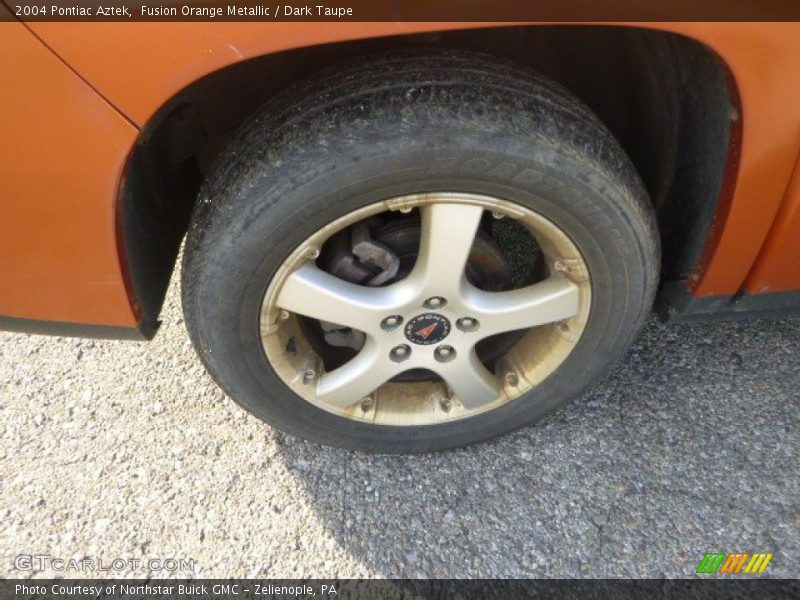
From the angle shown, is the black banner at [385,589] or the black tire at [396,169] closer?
the black tire at [396,169]

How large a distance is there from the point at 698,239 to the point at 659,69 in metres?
0.41

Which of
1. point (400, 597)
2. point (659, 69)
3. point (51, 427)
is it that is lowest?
point (51, 427)

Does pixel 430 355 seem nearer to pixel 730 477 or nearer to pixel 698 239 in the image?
pixel 698 239

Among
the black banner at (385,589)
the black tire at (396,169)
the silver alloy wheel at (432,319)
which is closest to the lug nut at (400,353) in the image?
the silver alloy wheel at (432,319)

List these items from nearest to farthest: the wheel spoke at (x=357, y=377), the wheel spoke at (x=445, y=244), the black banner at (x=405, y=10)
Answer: the black banner at (x=405, y=10) < the wheel spoke at (x=445, y=244) < the wheel spoke at (x=357, y=377)

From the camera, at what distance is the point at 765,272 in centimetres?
159

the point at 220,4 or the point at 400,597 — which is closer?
the point at 220,4

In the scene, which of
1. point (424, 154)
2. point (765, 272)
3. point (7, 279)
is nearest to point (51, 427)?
point (7, 279)

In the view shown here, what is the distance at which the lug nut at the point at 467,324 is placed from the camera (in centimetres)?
159

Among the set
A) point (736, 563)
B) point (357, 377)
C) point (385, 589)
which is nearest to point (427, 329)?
point (357, 377)

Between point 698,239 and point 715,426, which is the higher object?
point 698,239

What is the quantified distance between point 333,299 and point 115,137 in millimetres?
541
